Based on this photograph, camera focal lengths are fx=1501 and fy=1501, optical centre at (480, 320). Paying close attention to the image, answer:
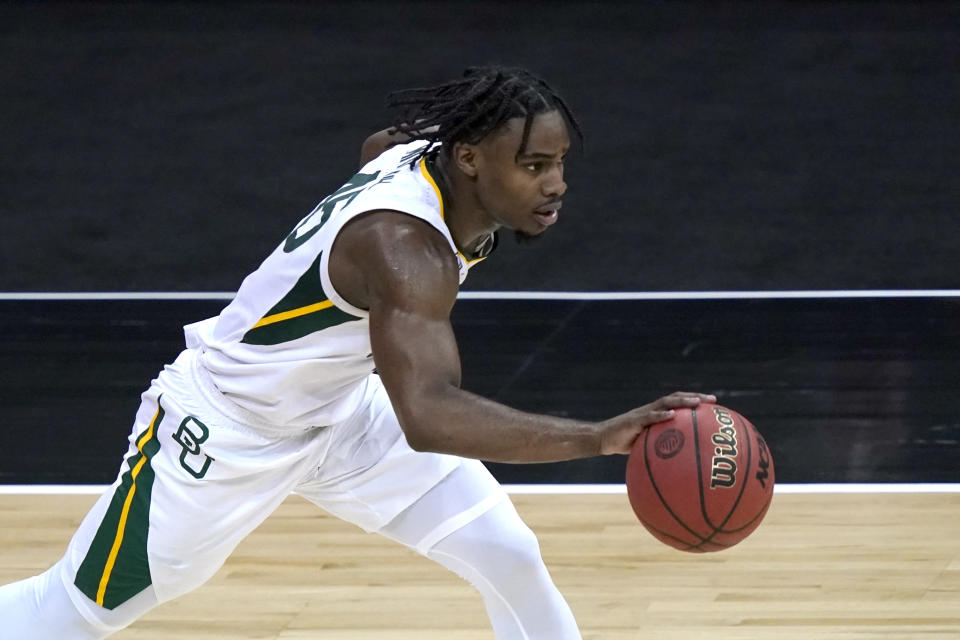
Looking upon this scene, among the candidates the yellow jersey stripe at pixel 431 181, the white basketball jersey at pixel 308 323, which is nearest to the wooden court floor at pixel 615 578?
the white basketball jersey at pixel 308 323

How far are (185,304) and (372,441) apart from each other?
499 cm

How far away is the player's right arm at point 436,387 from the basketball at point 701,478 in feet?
0.22

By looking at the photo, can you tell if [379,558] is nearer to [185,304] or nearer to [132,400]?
[132,400]

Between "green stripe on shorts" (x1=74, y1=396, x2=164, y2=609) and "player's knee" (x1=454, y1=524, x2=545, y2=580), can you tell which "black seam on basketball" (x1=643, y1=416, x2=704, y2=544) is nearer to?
"player's knee" (x1=454, y1=524, x2=545, y2=580)

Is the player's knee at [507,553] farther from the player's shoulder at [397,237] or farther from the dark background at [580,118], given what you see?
the dark background at [580,118]

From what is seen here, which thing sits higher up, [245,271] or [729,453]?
[729,453]

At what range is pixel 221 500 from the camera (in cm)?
292

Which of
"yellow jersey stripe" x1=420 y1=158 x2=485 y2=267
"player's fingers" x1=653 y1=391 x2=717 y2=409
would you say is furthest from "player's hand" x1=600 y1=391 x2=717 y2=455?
"yellow jersey stripe" x1=420 y1=158 x2=485 y2=267

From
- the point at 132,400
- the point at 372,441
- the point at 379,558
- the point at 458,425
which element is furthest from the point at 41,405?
the point at 458,425

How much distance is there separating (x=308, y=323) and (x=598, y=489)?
2496 millimetres

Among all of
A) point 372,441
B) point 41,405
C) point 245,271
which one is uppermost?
point 372,441

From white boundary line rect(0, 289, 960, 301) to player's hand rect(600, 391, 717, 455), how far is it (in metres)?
5.39

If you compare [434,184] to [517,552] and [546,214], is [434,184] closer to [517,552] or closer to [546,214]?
[546,214]

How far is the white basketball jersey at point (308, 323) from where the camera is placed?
279cm
